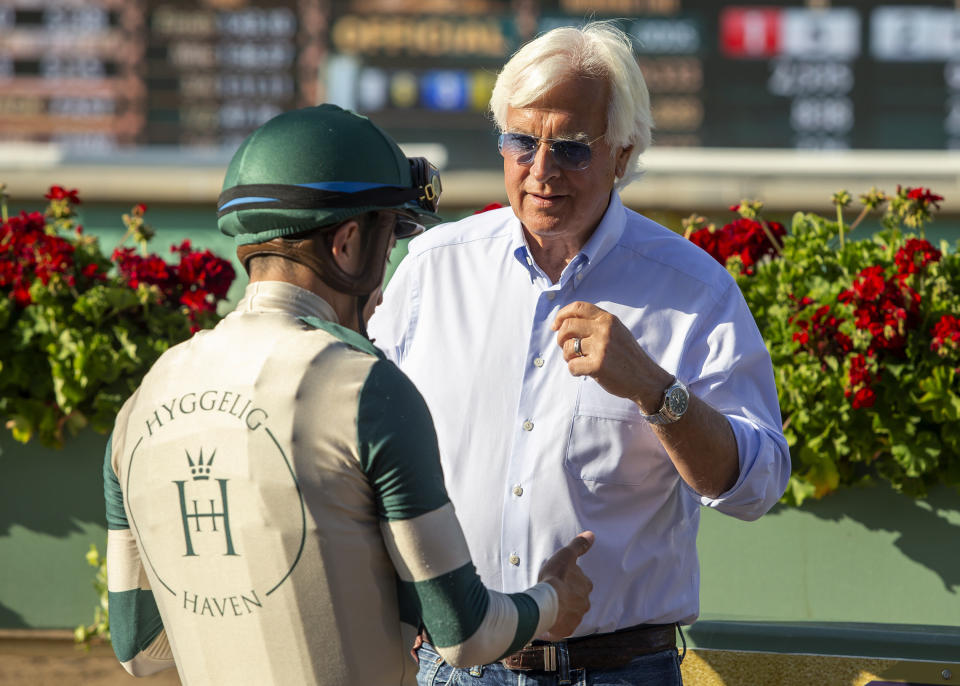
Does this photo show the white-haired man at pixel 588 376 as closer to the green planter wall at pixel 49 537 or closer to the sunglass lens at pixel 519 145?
the sunglass lens at pixel 519 145

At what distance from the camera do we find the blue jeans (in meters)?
2.08

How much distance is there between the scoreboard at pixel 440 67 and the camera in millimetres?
7711

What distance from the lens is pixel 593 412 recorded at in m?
2.15

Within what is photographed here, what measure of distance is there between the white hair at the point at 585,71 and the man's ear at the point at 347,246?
2.63 feet

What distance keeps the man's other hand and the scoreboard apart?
6284mm

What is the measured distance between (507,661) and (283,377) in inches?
34.1

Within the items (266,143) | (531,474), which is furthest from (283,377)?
(531,474)

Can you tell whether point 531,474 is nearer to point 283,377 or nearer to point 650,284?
point 650,284

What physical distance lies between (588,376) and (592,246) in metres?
0.33

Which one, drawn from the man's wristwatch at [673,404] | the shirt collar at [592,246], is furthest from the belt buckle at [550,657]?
the shirt collar at [592,246]

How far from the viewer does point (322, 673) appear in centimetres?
148

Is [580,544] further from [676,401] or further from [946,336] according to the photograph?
[946,336]

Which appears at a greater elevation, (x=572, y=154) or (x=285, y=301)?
(x=572, y=154)

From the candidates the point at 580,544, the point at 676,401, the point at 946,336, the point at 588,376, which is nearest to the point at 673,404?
the point at 676,401
